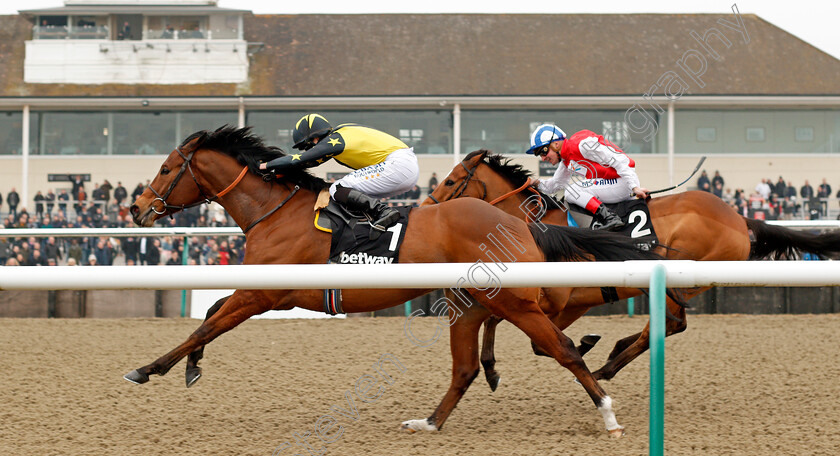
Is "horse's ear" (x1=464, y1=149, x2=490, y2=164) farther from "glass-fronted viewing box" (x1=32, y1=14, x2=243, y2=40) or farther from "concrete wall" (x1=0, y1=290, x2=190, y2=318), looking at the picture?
"glass-fronted viewing box" (x1=32, y1=14, x2=243, y2=40)

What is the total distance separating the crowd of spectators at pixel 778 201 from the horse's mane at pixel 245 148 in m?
12.6

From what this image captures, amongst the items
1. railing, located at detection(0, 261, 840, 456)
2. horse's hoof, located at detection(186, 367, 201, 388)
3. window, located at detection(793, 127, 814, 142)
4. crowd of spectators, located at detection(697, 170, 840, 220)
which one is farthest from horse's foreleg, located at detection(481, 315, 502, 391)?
window, located at detection(793, 127, 814, 142)

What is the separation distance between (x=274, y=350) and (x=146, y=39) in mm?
16646

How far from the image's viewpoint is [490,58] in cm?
2189

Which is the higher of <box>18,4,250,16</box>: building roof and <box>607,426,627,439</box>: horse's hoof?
<box>18,4,250,16</box>: building roof

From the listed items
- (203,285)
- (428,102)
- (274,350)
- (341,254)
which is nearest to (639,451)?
(341,254)

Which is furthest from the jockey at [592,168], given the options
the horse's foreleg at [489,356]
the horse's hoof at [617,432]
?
the horse's hoof at [617,432]

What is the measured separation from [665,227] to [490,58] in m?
17.1

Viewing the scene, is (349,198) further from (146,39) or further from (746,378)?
(146,39)

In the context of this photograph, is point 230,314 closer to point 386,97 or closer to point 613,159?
point 613,159

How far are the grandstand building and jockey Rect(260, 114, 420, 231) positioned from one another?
1462 centimetres

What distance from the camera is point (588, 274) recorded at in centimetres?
179

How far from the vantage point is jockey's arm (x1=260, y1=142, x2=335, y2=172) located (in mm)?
4332

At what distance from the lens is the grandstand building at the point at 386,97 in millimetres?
20156
